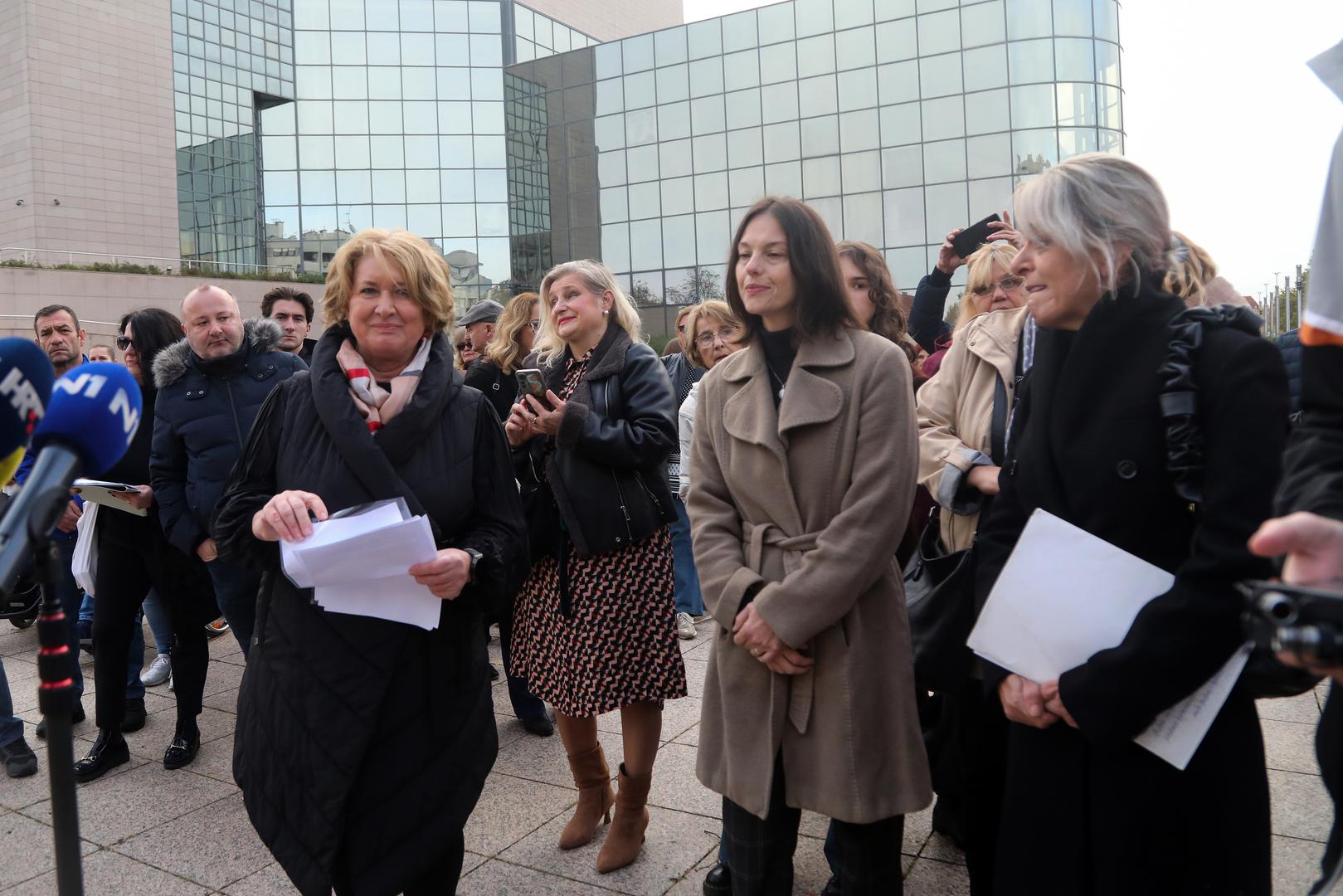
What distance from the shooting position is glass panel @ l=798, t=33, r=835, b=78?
30.1 metres

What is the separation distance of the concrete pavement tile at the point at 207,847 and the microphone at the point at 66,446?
2.46 m

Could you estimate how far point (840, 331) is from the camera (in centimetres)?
260

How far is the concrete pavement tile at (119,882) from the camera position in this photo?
3229mm

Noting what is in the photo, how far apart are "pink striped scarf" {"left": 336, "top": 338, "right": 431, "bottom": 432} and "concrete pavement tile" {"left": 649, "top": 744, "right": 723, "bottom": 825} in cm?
184

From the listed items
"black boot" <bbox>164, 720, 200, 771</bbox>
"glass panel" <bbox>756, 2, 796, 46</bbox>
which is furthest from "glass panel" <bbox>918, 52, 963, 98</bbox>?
"black boot" <bbox>164, 720, 200, 771</bbox>

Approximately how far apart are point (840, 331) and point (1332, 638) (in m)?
1.70

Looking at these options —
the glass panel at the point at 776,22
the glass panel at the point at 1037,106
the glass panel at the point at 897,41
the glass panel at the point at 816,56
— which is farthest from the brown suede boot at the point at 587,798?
the glass panel at the point at 776,22

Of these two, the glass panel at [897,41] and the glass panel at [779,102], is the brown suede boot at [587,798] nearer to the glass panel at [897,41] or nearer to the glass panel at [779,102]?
the glass panel at [897,41]

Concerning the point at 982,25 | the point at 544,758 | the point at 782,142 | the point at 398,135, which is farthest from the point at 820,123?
the point at 544,758

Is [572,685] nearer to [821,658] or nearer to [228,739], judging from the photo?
[821,658]

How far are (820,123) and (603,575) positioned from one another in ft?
96.5

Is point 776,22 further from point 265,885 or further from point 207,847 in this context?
point 265,885

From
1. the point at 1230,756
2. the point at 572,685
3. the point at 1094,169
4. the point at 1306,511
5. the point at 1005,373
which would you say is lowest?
the point at 572,685

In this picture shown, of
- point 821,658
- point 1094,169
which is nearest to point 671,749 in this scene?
point 821,658
